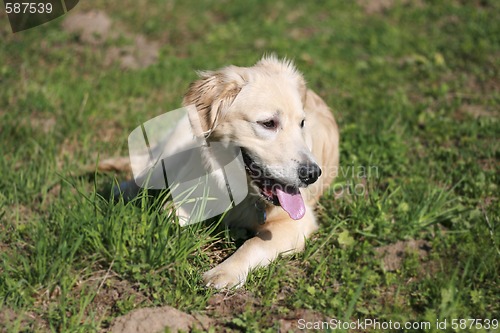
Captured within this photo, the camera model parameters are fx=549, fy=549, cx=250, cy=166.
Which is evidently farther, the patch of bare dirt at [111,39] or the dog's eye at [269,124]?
the patch of bare dirt at [111,39]

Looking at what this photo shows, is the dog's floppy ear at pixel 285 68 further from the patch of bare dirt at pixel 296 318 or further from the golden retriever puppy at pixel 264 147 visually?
the patch of bare dirt at pixel 296 318

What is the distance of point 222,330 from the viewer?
289 centimetres

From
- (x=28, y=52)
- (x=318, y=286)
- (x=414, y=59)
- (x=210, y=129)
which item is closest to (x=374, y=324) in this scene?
(x=318, y=286)

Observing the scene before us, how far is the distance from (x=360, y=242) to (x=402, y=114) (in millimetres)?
2084

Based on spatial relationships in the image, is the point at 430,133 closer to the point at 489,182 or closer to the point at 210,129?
the point at 489,182

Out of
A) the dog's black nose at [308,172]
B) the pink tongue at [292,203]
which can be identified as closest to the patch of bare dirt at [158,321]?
the pink tongue at [292,203]

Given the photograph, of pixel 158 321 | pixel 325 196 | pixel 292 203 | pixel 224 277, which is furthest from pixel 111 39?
pixel 158 321

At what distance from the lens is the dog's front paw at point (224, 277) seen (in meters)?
3.13

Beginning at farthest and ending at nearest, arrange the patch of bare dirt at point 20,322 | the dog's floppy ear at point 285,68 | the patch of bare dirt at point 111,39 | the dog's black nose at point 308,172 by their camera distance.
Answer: the patch of bare dirt at point 111,39 → the dog's floppy ear at point 285,68 → the dog's black nose at point 308,172 → the patch of bare dirt at point 20,322

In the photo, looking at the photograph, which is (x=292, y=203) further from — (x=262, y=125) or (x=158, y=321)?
(x=158, y=321)

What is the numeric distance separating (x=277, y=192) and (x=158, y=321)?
116 centimetres

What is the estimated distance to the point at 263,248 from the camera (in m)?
3.42

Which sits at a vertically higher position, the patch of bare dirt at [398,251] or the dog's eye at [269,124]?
the dog's eye at [269,124]

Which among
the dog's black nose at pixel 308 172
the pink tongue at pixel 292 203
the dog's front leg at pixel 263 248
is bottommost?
the dog's front leg at pixel 263 248
